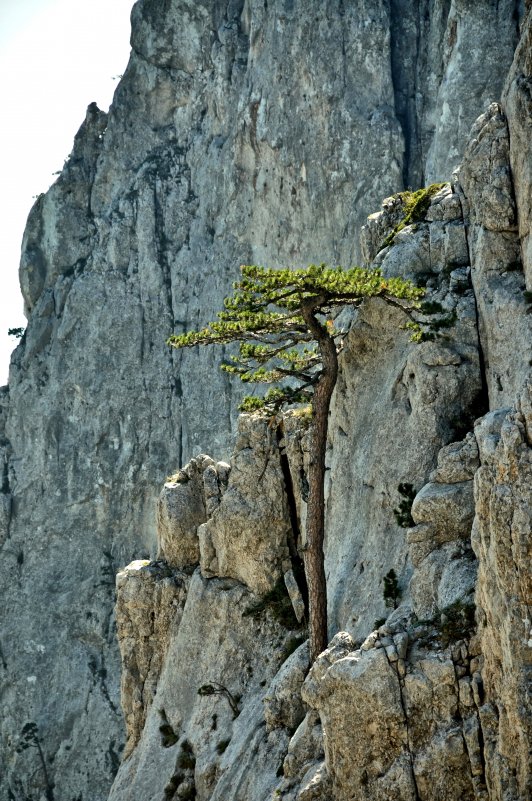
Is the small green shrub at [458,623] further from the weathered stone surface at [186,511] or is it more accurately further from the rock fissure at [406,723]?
the weathered stone surface at [186,511]

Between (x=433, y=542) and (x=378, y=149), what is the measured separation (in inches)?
2416

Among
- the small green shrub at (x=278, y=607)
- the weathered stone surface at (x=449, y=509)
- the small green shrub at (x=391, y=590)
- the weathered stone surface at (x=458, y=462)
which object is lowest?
the small green shrub at (x=278, y=607)

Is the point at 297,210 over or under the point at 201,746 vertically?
over

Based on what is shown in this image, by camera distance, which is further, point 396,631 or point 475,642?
point 396,631

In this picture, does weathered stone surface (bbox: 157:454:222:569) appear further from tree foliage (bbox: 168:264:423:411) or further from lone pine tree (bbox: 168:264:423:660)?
lone pine tree (bbox: 168:264:423:660)

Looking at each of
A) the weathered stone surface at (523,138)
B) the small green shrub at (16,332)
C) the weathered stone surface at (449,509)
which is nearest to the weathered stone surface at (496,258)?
the weathered stone surface at (523,138)

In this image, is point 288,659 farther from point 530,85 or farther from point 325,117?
point 325,117

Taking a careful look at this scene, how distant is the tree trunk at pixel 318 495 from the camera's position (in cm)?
3306

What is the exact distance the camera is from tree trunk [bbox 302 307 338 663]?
33062mm

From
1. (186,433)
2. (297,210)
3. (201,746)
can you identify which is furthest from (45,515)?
(201,746)

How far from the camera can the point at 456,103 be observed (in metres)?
73.7

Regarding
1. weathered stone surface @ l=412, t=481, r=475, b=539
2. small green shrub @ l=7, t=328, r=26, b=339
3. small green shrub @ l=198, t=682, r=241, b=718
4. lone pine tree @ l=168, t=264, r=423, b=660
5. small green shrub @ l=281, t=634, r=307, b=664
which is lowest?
small green shrub @ l=198, t=682, r=241, b=718

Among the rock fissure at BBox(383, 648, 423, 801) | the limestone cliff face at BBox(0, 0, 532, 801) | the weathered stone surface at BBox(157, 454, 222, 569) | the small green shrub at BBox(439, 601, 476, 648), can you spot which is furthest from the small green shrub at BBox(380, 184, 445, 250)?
the rock fissure at BBox(383, 648, 423, 801)

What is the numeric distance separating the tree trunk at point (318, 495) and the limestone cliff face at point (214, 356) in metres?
0.79
